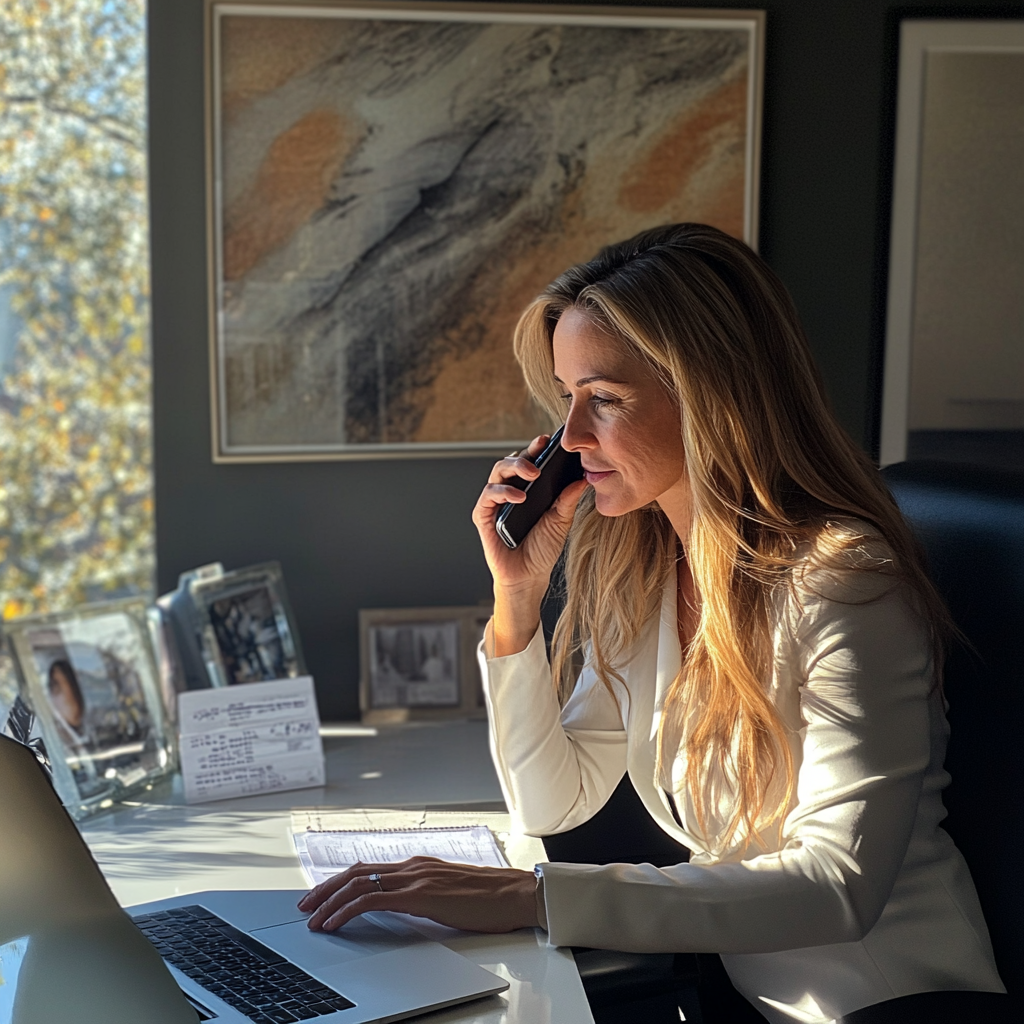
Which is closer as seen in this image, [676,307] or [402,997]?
[402,997]

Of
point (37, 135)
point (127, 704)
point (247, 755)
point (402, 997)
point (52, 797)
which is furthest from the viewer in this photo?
point (37, 135)

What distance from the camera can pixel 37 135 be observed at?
260cm

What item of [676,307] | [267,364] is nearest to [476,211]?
[267,364]

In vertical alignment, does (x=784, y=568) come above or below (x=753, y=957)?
above

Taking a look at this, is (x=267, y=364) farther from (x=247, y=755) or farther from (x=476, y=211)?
(x=247, y=755)

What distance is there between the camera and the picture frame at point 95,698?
1.75 m

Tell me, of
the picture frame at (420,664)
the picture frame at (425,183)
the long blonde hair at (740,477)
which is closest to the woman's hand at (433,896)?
the long blonde hair at (740,477)

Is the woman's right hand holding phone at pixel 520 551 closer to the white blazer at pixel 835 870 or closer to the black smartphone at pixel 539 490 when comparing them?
the black smartphone at pixel 539 490

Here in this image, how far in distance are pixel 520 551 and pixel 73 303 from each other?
1542 millimetres

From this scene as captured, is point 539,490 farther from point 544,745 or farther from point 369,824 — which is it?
point 369,824

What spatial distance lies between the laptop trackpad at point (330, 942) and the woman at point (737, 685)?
27 millimetres

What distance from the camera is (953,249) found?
2.26 meters

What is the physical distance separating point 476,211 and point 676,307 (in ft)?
3.22

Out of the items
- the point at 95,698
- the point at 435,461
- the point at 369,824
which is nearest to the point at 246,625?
the point at 95,698
